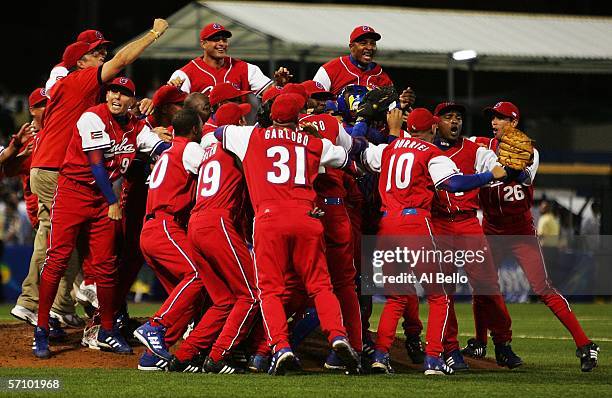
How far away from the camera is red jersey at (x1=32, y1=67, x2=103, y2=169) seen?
11609 millimetres

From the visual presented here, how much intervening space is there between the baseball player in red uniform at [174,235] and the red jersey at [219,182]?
269 millimetres

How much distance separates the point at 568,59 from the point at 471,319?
975 cm

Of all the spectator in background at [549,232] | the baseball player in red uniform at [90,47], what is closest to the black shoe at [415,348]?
the baseball player in red uniform at [90,47]

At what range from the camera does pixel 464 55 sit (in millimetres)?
24719

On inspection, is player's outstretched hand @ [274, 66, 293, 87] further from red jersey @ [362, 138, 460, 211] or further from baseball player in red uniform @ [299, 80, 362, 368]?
red jersey @ [362, 138, 460, 211]

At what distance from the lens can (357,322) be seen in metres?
10.6

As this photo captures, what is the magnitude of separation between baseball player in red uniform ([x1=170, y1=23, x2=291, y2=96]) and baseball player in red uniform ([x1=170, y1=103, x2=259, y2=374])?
2071 millimetres

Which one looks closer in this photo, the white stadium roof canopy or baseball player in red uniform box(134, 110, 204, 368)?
baseball player in red uniform box(134, 110, 204, 368)

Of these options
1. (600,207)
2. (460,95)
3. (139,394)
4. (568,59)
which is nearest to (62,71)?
(139,394)

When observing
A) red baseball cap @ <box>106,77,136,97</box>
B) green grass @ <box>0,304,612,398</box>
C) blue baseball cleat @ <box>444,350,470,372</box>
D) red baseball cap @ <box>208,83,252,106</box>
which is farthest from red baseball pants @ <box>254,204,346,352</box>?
red baseball cap @ <box>106,77,136,97</box>

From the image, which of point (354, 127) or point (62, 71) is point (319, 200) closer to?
point (354, 127)

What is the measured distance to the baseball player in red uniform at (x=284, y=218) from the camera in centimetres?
965

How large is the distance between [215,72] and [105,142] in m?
1.90

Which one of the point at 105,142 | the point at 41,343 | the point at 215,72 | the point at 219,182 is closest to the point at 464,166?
the point at 219,182
